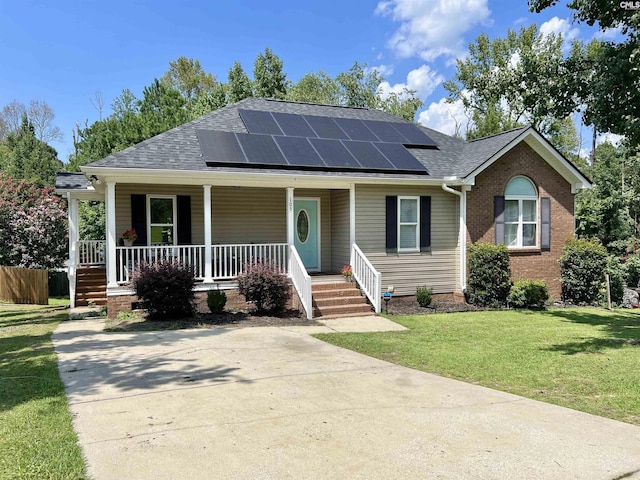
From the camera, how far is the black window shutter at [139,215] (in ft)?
39.4

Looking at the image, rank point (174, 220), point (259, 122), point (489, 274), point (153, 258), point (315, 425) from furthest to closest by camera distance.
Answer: point (259, 122), point (489, 274), point (174, 220), point (153, 258), point (315, 425)

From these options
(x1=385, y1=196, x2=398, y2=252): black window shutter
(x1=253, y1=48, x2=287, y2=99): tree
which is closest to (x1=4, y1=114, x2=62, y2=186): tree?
(x1=253, y1=48, x2=287, y2=99): tree

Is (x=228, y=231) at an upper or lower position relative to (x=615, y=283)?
upper

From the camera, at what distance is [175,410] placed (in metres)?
4.62

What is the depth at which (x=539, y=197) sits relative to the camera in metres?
14.1

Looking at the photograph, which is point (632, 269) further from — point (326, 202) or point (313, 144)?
point (313, 144)

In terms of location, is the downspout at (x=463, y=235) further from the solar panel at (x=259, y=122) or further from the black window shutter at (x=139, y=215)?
the black window shutter at (x=139, y=215)

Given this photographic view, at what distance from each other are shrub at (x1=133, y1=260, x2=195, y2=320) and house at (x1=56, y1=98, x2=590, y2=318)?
0.81 m

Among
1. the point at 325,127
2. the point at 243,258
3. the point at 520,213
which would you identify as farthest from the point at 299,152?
the point at 520,213

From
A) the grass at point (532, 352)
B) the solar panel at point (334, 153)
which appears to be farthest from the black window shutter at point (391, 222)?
the grass at point (532, 352)

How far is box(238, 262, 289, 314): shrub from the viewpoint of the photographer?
34.8 ft

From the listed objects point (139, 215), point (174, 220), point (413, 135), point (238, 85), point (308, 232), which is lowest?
point (308, 232)

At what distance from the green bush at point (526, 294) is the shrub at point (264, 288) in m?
6.63

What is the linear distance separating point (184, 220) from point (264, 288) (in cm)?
340
